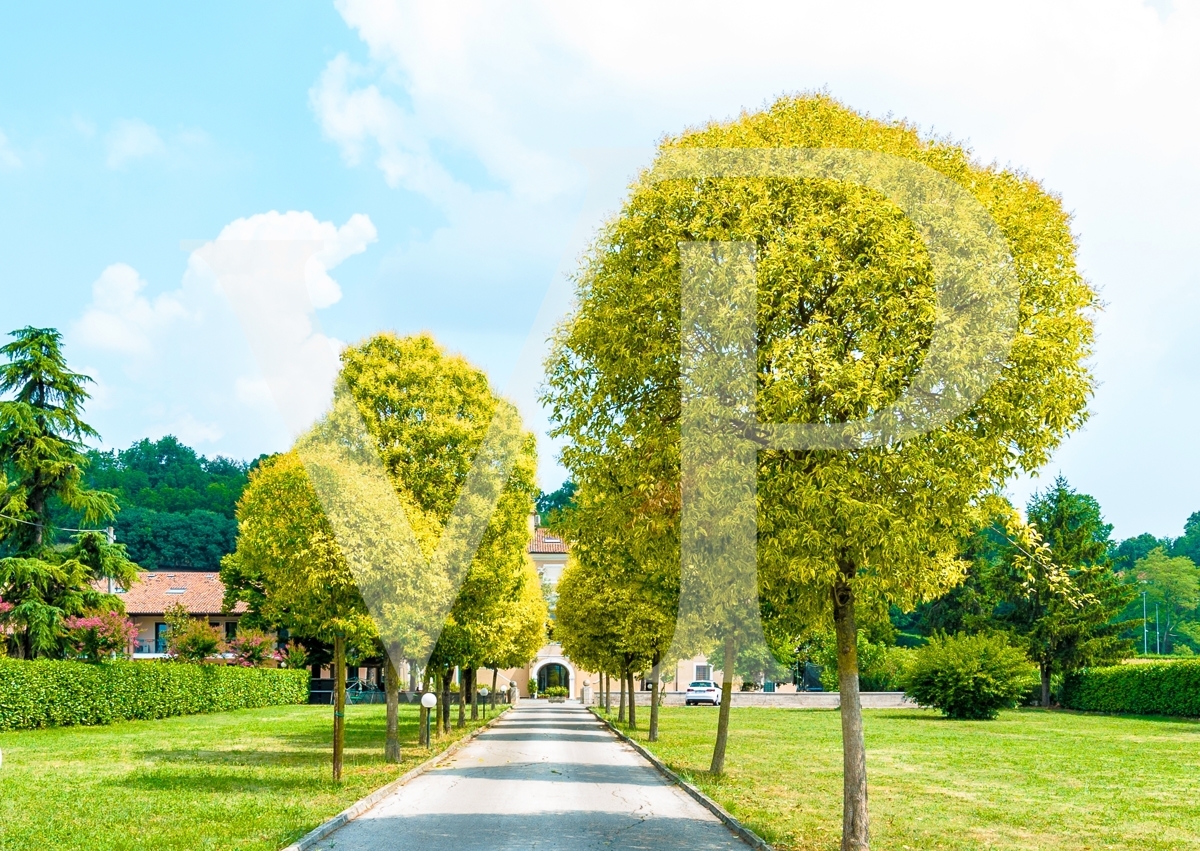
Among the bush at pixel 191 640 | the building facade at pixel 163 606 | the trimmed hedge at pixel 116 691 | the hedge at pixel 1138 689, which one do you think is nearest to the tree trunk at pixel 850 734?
the trimmed hedge at pixel 116 691

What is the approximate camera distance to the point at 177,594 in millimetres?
72875

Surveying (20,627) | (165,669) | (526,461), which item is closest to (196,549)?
(165,669)

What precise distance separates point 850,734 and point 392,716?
12991 millimetres

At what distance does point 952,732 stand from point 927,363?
28718mm

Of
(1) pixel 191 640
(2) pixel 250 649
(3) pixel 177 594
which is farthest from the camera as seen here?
(3) pixel 177 594

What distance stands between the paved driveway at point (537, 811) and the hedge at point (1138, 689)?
1121 inches

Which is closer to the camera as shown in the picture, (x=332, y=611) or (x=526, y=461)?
(x=332, y=611)

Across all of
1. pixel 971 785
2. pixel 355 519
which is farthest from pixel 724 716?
pixel 355 519

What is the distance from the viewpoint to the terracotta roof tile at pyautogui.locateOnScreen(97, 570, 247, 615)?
2756 inches

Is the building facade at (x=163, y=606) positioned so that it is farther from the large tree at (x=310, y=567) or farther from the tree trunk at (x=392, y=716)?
the large tree at (x=310, y=567)

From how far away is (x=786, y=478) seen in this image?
11.2 metres

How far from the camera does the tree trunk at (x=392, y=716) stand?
22328 mm

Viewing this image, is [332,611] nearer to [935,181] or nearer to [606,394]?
[606,394]

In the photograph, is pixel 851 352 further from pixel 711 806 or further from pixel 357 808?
pixel 357 808
